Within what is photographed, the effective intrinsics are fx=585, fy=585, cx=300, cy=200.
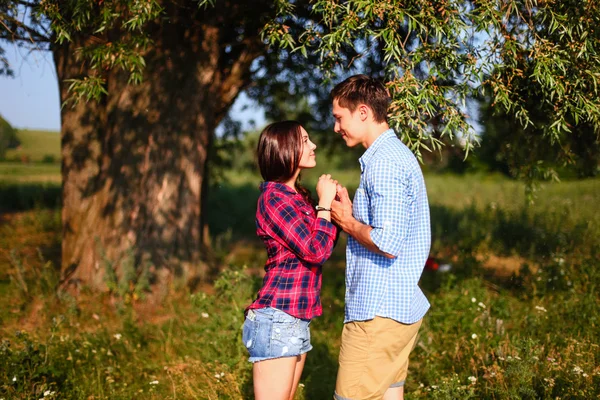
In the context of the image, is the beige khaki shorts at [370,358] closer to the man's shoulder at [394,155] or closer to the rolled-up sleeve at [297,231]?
the rolled-up sleeve at [297,231]

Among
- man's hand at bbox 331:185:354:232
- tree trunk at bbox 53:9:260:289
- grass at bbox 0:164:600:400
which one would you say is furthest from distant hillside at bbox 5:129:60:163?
man's hand at bbox 331:185:354:232

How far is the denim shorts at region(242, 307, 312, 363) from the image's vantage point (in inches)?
108

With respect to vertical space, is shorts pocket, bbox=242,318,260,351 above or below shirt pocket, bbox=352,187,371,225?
below

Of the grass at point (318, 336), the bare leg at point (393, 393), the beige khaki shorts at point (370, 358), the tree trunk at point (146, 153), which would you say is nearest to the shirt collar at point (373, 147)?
the beige khaki shorts at point (370, 358)

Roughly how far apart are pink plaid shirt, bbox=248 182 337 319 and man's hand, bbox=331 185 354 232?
54 millimetres

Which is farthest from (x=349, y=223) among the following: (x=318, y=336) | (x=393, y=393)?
(x=318, y=336)

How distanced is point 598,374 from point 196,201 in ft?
15.1

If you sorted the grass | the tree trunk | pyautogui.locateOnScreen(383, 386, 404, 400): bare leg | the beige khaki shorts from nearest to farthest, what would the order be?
the beige khaki shorts
pyautogui.locateOnScreen(383, 386, 404, 400): bare leg
the grass
the tree trunk

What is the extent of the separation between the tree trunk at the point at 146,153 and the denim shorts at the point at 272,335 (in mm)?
3843

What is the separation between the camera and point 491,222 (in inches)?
389

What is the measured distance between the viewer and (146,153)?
21.2 ft

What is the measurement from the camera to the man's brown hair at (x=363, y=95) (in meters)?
2.73

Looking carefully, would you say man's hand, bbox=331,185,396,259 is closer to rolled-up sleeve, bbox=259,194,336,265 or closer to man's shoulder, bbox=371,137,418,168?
rolled-up sleeve, bbox=259,194,336,265

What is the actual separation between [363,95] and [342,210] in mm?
549
